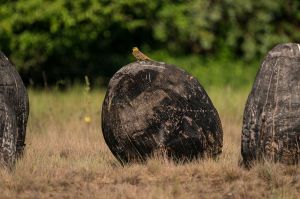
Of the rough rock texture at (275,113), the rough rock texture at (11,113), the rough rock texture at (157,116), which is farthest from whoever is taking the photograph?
Result: the rough rock texture at (157,116)

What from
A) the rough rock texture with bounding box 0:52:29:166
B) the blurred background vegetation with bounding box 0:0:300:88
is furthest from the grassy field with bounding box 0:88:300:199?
the blurred background vegetation with bounding box 0:0:300:88

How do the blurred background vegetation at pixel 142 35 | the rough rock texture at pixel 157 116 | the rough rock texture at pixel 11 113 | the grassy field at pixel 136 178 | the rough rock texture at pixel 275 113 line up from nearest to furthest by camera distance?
the grassy field at pixel 136 178 → the rough rock texture at pixel 275 113 → the rough rock texture at pixel 11 113 → the rough rock texture at pixel 157 116 → the blurred background vegetation at pixel 142 35

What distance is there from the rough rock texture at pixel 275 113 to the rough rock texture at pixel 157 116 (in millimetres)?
577

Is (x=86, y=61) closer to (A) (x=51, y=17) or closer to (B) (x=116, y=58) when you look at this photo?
(B) (x=116, y=58)

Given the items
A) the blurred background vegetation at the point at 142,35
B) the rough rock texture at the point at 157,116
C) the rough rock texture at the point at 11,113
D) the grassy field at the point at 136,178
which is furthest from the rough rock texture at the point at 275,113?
the blurred background vegetation at the point at 142,35

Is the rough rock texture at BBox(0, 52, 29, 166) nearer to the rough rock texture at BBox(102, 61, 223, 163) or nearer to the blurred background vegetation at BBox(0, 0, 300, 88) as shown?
the rough rock texture at BBox(102, 61, 223, 163)

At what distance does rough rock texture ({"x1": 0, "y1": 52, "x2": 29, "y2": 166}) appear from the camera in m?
8.35

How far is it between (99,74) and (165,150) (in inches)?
412

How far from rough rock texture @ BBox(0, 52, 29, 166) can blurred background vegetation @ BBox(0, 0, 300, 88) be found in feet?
25.4

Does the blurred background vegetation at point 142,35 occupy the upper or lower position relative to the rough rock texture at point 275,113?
upper

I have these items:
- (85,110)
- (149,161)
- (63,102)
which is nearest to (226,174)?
(149,161)

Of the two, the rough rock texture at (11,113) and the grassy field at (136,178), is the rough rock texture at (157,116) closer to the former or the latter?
the grassy field at (136,178)

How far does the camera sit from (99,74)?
19.0 meters

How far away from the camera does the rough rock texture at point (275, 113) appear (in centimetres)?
815
